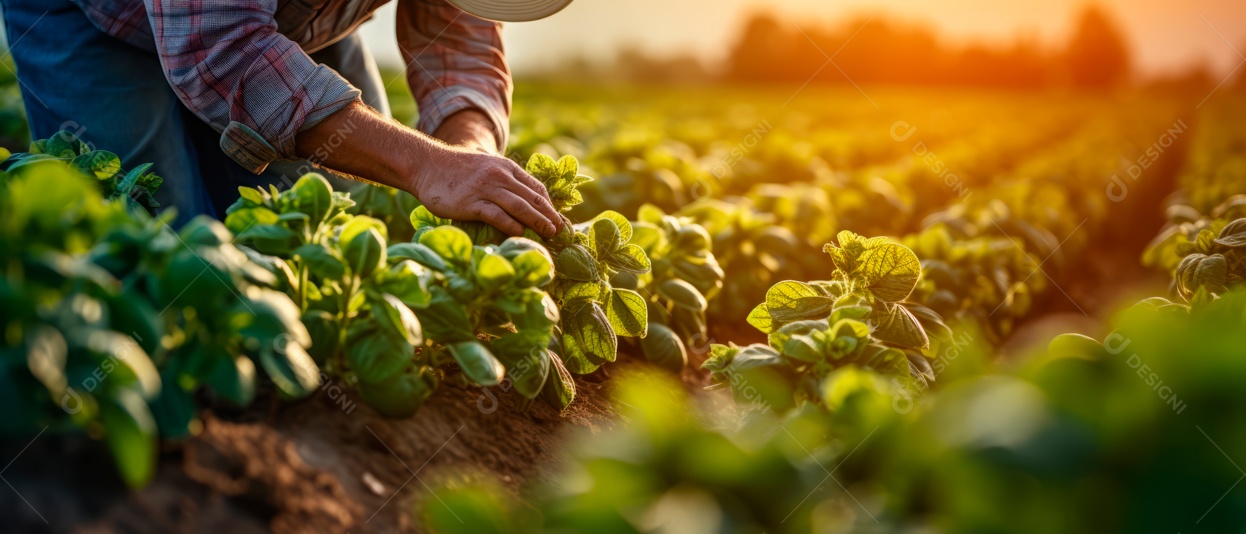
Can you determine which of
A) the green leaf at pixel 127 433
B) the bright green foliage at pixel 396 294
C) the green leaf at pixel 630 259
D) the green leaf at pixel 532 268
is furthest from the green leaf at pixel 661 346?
the green leaf at pixel 127 433

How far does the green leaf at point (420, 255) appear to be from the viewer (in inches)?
58.8

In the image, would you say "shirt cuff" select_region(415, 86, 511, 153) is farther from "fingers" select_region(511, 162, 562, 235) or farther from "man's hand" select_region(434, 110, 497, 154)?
"fingers" select_region(511, 162, 562, 235)

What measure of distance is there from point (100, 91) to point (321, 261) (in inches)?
80.5

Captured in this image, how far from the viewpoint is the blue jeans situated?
9.28 ft

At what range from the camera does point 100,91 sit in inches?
112

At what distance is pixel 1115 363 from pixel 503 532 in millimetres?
728

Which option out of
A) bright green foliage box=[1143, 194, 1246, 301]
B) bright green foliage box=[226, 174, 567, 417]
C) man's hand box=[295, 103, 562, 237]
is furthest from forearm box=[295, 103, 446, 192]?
bright green foliage box=[1143, 194, 1246, 301]

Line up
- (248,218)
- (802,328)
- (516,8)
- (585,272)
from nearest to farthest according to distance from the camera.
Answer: (248,218)
(802,328)
(585,272)
(516,8)

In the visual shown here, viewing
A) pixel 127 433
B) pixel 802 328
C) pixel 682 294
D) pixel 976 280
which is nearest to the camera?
pixel 127 433

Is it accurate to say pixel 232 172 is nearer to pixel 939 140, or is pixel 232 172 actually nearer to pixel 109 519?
pixel 109 519

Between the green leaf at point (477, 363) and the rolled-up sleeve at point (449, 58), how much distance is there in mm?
1554

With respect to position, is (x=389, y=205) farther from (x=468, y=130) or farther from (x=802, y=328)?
(x=802, y=328)

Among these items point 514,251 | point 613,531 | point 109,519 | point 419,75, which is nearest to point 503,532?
point 613,531

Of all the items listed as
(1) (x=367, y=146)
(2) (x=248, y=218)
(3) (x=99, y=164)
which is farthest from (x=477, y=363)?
(3) (x=99, y=164)
